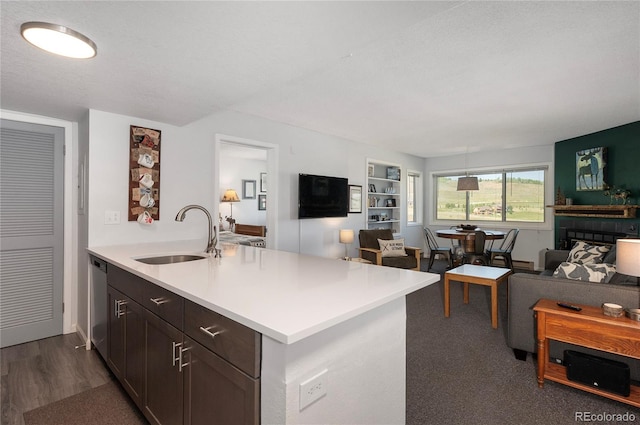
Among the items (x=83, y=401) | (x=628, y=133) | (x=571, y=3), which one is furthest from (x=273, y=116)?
(x=628, y=133)

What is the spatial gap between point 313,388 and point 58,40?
79.2 inches

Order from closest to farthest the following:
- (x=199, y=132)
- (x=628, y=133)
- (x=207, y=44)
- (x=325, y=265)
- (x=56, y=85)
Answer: (x=207, y=44), (x=325, y=265), (x=56, y=85), (x=199, y=132), (x=628, y=133)

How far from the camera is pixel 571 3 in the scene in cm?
191

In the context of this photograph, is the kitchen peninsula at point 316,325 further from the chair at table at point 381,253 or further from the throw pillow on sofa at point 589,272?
the chair at table at point 381,253

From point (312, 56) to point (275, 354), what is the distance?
1553 mm

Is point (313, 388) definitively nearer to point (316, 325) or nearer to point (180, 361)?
point (316, 325)

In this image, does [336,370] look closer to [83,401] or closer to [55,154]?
[83,401]

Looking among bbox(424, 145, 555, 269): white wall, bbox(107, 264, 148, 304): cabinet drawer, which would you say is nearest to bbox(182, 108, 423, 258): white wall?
bbox(107, 264, 148, 304): cabinet drawer

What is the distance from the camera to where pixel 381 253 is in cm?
511

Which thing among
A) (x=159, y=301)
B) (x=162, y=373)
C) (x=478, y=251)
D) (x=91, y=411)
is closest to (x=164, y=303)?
(x=159, y=301)

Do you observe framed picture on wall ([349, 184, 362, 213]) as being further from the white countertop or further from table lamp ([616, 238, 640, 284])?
table lamp ([616, 238, 640, 284])

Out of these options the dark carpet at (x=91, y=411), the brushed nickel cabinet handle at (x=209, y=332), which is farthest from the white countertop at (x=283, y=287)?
the dark carpet at (x=91, y=411)

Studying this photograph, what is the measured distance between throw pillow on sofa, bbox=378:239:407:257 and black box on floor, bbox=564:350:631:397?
→ 120 inches

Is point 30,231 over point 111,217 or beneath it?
beneath
